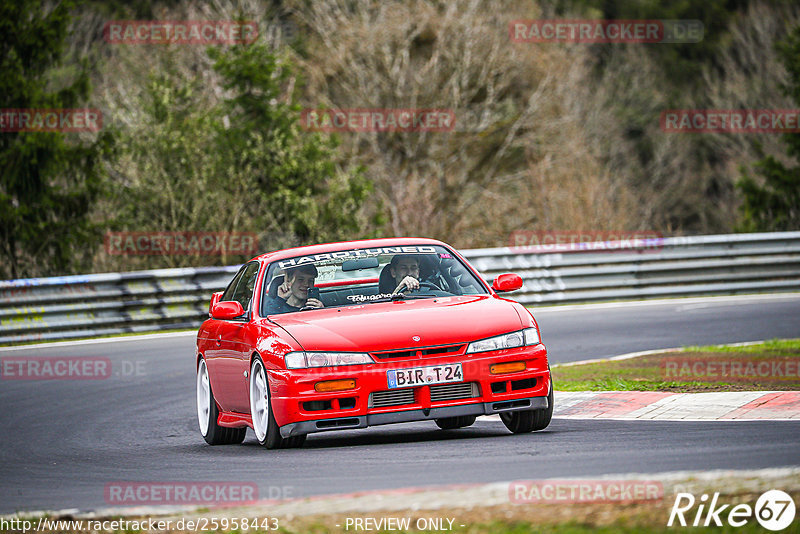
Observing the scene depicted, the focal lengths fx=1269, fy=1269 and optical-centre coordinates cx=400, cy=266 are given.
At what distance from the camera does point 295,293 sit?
31.8 feet

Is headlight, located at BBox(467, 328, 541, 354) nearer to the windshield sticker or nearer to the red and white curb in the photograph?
the windshield sticker

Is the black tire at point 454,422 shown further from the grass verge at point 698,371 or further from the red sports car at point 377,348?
the grass verge at point 698,371

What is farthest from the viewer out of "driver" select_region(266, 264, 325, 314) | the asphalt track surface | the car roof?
the car roof

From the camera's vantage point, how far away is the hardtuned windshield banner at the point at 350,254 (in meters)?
9.98


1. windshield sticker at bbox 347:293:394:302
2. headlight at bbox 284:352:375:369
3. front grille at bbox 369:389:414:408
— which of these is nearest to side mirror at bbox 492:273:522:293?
windshield sticker at bbox 347:293:394:302

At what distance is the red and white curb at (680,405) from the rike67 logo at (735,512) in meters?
3.53

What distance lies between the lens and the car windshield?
31.7 feet

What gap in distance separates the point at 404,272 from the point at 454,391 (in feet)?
5.05

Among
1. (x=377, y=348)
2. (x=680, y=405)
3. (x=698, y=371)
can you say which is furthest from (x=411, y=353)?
(x=698, y=371)

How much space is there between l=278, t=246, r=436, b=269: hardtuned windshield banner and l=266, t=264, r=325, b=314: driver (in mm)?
101

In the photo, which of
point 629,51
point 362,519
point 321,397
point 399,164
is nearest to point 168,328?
point 321,397

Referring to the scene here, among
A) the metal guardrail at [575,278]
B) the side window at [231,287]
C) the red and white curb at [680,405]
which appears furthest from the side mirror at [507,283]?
the metal guardrail at [575,278]

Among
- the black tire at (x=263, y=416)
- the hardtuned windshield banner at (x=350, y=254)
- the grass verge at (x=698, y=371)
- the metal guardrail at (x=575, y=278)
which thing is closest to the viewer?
the black tire at (x=263, y=416)

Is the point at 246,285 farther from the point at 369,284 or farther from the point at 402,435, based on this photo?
the point at 402,435
